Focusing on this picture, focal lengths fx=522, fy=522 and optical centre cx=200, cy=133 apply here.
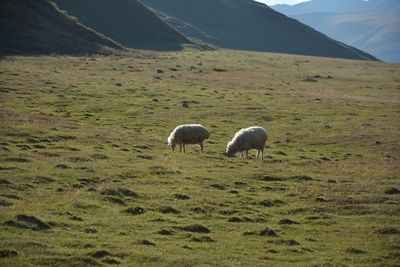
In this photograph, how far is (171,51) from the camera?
145m

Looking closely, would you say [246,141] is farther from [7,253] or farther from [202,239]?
[7,253]

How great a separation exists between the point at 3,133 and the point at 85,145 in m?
5.30

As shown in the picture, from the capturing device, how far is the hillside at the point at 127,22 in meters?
163

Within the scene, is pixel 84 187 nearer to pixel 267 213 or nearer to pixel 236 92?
pixel 267 213

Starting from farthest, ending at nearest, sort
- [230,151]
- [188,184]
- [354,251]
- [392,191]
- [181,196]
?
[230,151] → [188,184] → [392,191] → [181,196] → [354,251]

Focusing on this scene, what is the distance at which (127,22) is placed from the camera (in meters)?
176

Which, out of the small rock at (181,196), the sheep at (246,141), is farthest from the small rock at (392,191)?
the sheep at (246,141)

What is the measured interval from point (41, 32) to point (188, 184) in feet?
317

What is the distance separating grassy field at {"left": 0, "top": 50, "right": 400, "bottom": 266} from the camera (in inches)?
604

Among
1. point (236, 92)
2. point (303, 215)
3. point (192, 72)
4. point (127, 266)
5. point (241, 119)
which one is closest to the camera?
point (127, 266)

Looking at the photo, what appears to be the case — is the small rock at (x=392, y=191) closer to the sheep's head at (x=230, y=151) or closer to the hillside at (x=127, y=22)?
the sheep's head at (x=230, y=151)

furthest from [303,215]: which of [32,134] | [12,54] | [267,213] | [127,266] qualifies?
[12,54]

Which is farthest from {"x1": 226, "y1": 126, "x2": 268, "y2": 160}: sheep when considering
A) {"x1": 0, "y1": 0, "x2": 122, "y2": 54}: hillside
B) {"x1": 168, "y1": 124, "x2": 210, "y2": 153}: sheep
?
{"x1": 0, "y1": 0, "x2": 122, "y2": 54}: hillside

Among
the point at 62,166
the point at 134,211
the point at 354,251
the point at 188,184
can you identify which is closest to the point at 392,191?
the point at 354,251
